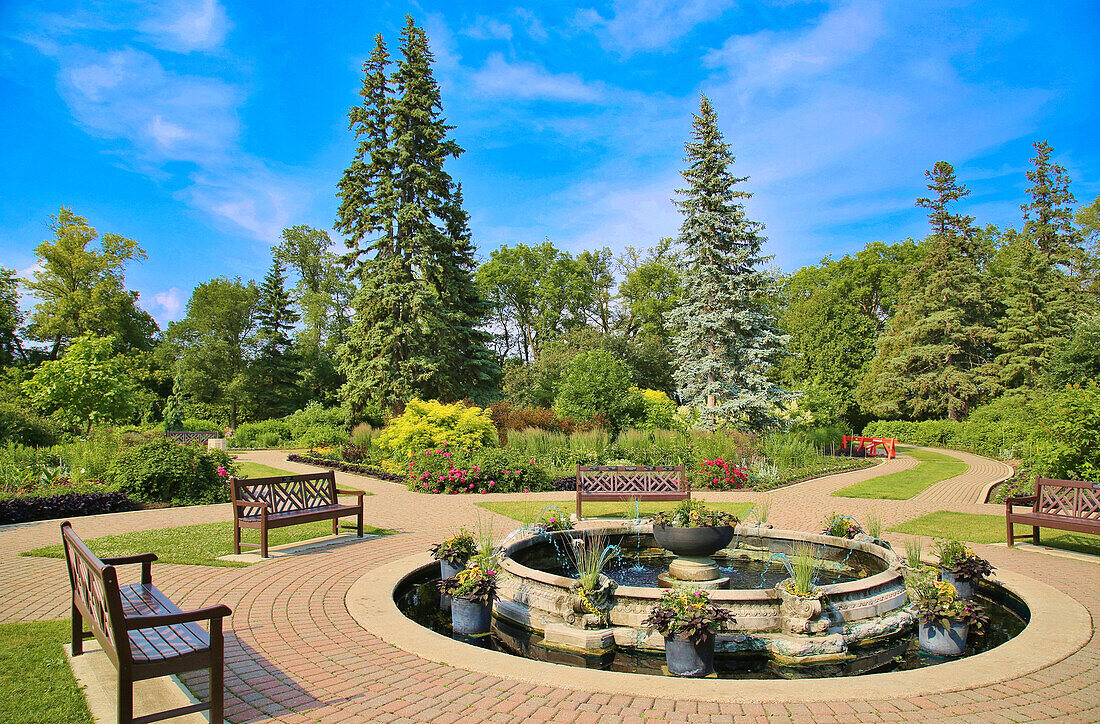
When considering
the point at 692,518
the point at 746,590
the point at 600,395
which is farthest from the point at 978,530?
the point at 600,395

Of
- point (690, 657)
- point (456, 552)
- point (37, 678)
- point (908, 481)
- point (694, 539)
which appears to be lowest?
point (908, 481)

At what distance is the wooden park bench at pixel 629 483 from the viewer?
10.1 m

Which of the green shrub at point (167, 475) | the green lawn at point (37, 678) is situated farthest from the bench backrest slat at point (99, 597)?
the green shrub at point (167, 475)

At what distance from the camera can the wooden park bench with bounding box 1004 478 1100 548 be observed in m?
7.01

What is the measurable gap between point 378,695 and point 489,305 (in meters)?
26.4

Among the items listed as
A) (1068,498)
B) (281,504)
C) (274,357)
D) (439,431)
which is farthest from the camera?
(274,357)

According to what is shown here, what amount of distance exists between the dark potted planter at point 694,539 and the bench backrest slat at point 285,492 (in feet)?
15.6

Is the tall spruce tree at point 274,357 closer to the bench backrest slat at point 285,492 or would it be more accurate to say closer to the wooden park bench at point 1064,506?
the bench backrest slat at point 285,492

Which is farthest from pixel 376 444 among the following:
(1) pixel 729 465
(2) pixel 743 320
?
(2) pixel 743 320

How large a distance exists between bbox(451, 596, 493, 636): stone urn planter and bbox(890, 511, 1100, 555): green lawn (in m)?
7.14

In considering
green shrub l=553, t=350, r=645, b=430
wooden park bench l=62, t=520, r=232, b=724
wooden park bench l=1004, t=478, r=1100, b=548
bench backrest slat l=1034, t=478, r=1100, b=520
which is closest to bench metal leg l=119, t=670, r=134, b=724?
wooden park bench l=62, t=520, r=232, b=724

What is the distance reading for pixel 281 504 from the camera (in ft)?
26.5

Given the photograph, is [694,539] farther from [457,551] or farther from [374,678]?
[374,678]

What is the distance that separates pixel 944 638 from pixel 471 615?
3.75 meters
